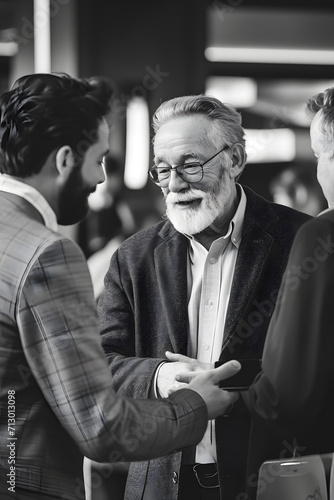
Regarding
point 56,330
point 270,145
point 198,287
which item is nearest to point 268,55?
point 270,145

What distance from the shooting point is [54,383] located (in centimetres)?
158

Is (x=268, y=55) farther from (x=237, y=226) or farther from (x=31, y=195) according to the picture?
(x=31, y=195)

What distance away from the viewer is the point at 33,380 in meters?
1.62

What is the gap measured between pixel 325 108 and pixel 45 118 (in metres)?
0.85

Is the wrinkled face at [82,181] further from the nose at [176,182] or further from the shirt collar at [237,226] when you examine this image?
the shirt collar at [237,226]

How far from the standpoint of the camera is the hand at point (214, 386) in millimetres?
1834

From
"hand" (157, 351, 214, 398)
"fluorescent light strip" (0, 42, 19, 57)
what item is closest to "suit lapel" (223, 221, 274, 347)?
"hand" (157, 351, 214, 398)

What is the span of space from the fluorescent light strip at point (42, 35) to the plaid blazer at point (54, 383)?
2.17ft

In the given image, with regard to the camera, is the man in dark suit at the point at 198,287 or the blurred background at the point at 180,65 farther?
the blurred background at the point at 180,65

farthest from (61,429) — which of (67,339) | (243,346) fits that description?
(243,346)

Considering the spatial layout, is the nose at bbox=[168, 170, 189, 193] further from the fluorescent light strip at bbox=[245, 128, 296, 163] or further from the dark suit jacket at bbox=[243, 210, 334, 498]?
the dark suit jacket at bbox=[243, 210, 334, 498]

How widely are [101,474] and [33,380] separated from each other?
22.8 inches

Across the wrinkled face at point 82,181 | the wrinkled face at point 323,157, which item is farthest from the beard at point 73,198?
the wrinkled face at point 323,157

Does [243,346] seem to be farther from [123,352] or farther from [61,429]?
[61,429]
